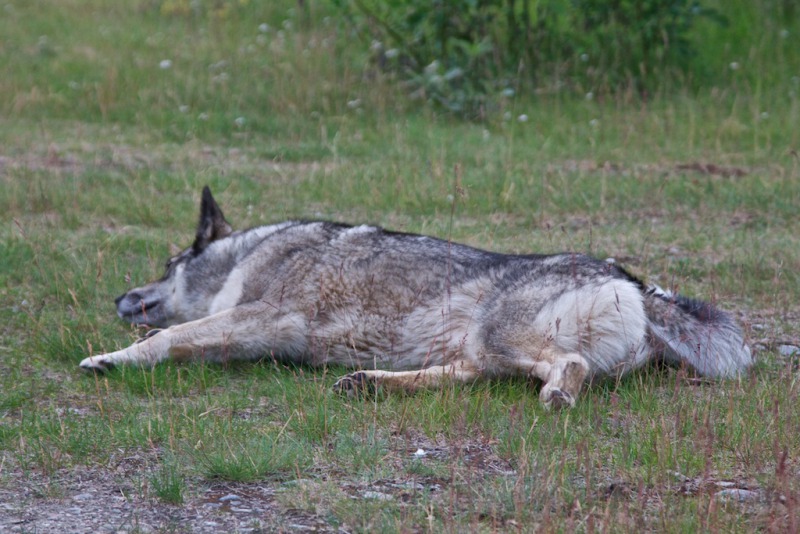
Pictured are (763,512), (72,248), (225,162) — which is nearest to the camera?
(763,512)

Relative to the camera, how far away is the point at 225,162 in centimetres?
922

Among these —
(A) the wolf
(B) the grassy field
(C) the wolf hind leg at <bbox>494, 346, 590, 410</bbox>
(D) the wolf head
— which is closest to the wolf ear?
(D) the wolf head

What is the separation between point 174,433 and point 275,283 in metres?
1.33

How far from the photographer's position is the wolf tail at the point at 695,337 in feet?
14.6

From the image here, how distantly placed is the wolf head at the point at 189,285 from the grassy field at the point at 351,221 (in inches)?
7.8

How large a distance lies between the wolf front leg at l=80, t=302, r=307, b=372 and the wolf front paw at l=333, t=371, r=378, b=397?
2.06 ft

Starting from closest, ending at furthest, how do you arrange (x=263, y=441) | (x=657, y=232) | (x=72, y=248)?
(x=263, y=441), (x=72, y=248), (x=657, y=232)

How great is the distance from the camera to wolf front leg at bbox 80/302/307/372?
16.1ft

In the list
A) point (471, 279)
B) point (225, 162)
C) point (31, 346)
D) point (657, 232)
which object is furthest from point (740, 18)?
point (31, 346)

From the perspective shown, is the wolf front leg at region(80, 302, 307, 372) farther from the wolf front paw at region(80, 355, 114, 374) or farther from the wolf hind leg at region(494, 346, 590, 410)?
the wolf hind leg at region(494, 346, 590, 410)

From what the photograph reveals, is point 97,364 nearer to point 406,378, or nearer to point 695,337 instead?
point 406,378

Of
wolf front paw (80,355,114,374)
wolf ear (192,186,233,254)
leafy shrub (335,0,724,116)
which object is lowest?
wolf front paw (80,355,114,374)

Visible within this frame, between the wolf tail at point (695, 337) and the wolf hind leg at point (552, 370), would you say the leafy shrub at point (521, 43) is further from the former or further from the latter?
the wolf hind leg at point (552, 370)

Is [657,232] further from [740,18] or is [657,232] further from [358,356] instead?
[740,18]
